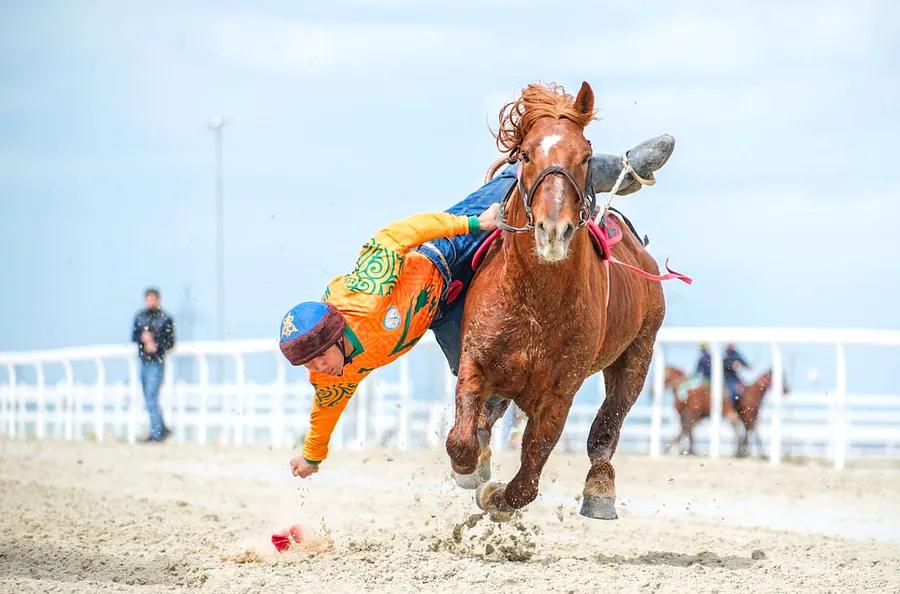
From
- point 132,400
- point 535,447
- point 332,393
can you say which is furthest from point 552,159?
point 132,400

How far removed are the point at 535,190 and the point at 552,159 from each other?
146 millimetres

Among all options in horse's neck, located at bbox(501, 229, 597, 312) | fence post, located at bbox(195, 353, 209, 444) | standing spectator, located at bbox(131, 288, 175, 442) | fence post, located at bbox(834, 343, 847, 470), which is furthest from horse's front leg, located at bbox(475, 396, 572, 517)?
fence post, located at bbox(195, 353, 209, 444)

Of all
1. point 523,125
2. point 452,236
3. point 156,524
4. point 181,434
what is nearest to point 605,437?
point 452,236

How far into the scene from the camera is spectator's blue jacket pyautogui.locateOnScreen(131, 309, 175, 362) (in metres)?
15.6

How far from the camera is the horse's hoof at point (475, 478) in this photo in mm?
6504

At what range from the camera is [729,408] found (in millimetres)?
15320

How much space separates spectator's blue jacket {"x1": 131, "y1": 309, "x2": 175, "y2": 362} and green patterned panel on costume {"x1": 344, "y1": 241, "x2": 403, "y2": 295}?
1028 cm

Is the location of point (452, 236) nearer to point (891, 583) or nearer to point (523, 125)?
point (523, 125)

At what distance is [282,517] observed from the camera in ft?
26.2

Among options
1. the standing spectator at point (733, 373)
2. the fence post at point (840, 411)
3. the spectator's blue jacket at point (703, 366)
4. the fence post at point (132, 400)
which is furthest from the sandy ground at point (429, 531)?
the fence post at point (132, 400)

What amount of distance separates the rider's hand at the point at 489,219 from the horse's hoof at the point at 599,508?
147 cm

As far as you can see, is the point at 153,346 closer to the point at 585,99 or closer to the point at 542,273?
the point at 542,273

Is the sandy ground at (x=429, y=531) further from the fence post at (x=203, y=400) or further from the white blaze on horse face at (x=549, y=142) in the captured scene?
the fence post at (x=203, y=400)

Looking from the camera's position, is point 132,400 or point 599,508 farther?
point 132,400
